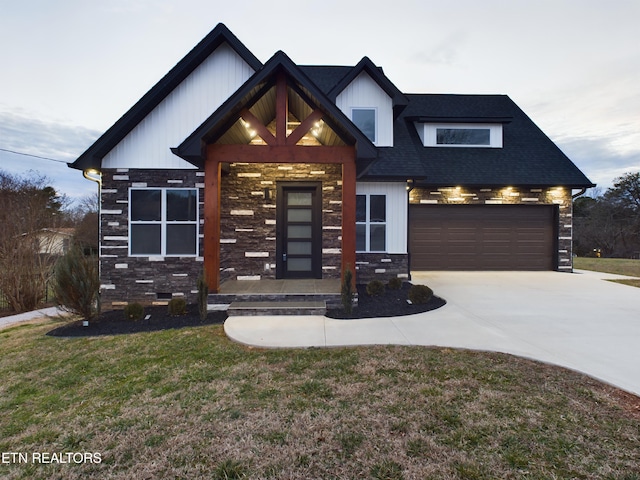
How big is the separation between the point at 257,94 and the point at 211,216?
266cm

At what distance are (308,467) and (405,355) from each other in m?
2.25

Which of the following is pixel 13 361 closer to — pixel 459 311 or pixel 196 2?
pixel 459 311

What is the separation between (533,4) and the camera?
10742 mm

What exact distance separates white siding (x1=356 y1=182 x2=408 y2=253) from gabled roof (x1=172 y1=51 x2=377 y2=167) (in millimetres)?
2956

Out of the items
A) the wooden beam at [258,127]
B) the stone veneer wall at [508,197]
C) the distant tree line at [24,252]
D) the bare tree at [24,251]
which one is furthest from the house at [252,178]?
the bare tree at [24,251]

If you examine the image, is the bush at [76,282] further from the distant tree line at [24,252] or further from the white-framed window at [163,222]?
the distant tree line at [24,252]

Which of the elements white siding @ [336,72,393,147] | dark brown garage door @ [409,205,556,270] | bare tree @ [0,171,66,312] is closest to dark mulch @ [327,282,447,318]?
dark brown garage door @ [409,205,556,270]

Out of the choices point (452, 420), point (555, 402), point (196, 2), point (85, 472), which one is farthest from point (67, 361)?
point (196, 2)

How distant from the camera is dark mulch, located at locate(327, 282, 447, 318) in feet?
19.7

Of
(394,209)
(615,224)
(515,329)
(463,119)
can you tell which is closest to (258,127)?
(394,209)

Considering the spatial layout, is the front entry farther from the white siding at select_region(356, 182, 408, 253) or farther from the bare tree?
the bare tree

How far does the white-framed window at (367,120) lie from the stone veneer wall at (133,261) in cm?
488

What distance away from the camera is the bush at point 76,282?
5.70m

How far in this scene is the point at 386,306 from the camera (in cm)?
652
